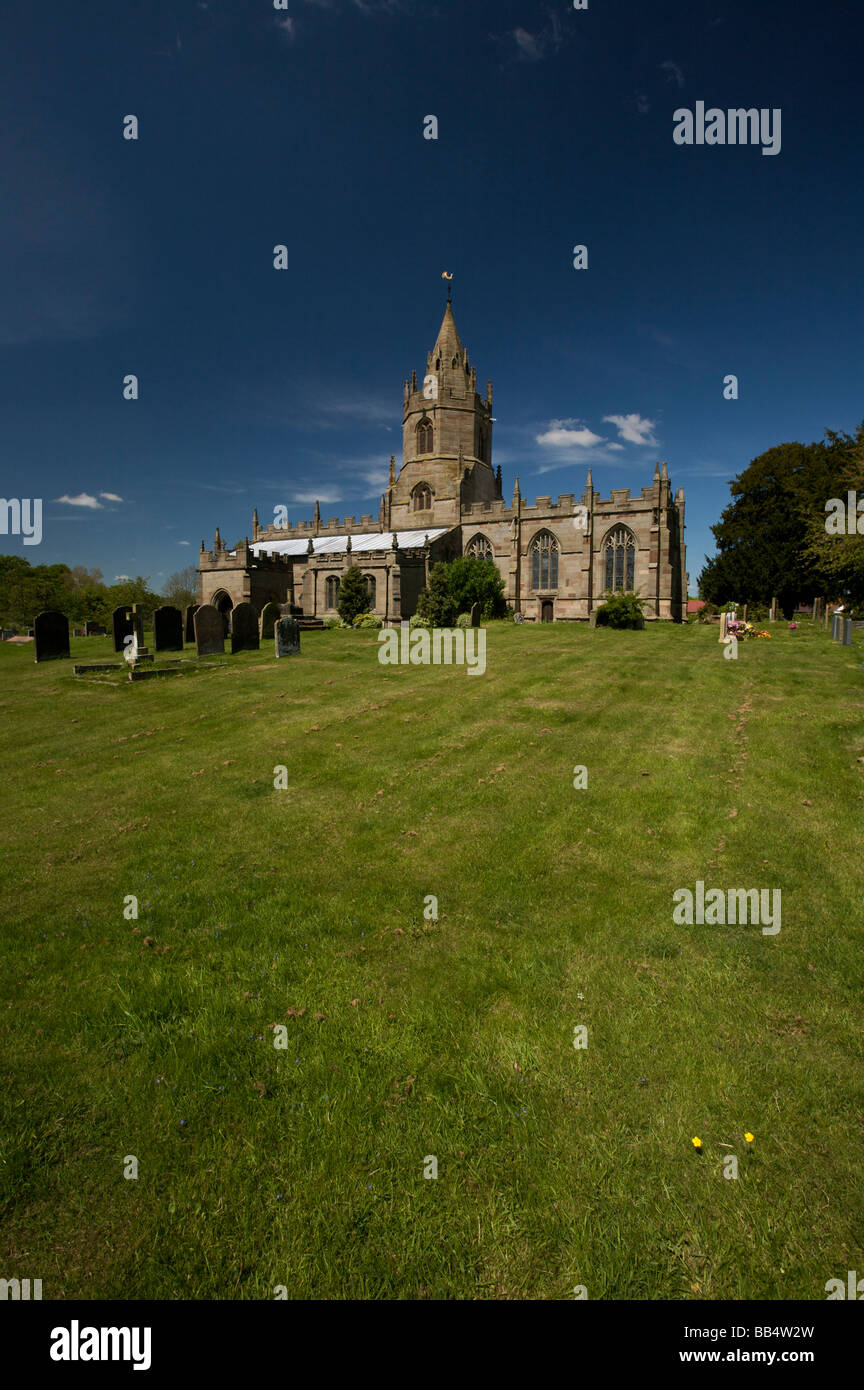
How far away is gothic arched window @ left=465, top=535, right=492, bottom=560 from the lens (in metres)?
42.9

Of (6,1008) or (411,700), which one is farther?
(411,700)

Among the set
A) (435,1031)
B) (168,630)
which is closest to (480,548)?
(168,630)

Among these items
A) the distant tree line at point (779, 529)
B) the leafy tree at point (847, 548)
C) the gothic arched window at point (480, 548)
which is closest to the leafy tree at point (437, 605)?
the gothic arched window at point (480, 548)

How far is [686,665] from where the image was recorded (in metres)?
16.9

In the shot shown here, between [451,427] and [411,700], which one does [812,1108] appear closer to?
[411,700]

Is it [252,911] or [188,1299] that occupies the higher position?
[252,911]

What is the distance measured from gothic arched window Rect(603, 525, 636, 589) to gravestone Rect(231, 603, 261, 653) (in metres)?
24.9

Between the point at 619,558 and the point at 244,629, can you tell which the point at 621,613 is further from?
the point at 244,629

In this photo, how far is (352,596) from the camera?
35.9 meters

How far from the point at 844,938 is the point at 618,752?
475 cm

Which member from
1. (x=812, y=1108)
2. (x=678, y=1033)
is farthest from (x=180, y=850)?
(x=812, y=1108)

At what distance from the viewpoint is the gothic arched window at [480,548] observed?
4291 cm

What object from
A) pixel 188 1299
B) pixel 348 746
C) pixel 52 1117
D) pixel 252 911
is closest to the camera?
pixel 188 1299

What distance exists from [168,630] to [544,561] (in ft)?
89.0
